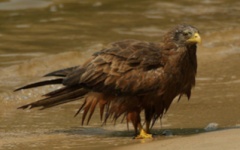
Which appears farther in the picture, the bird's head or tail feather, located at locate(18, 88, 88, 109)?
tail feather, located at locate(18, 88, 88, 109)

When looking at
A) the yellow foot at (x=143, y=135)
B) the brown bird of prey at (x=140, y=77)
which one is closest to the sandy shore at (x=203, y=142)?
the yellow foot at (x=143, y=135)

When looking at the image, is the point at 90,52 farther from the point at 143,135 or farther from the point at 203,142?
the point at 203,142

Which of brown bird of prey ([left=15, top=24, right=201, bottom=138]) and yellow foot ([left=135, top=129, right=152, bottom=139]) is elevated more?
brown bird of prey ([left=15, top=24, right=201, bottom=138])

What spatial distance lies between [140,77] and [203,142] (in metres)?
1.18

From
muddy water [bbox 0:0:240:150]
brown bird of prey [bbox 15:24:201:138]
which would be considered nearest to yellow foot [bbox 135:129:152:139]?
brown bird of prey [bbox 15:24:201:138]

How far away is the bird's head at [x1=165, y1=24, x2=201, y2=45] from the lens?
8.17m

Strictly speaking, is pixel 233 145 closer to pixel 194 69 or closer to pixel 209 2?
pixel 194 69

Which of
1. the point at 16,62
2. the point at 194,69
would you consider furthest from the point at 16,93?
the point at 194,69

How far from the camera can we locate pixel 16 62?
12117 mm

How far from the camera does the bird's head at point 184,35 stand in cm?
817

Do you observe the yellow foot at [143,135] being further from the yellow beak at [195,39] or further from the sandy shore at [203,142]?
the yellow beak at [195,39]

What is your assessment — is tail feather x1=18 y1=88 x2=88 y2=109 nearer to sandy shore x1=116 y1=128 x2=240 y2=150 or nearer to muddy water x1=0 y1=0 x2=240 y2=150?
muddy water x1=0 y1=0 x2=240 y2=150

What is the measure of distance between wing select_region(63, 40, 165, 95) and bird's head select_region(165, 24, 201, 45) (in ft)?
0.65

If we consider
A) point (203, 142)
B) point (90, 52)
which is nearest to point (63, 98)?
point (203, 142)
